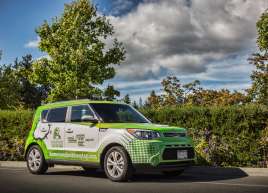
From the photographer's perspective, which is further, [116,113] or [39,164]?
[39,164]

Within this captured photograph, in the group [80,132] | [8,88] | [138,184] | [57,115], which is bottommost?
[138,184]

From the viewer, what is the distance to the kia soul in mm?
10578

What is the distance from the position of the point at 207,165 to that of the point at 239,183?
12.3 feet

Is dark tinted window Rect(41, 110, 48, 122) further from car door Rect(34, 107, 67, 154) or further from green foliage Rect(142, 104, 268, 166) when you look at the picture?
green foliage Rect(142, 104, 268, 166)

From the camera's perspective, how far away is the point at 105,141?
11.2 metres

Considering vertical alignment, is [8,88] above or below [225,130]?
above

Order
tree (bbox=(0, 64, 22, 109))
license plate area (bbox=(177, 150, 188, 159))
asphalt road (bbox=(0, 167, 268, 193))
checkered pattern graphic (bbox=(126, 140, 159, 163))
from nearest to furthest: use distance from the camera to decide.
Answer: asphalt road (bbox=(0, 167, 268, 193)) < checkered pattern graphic (bbox=(126, 140, 159, 163)) < license plate area (bbox=(177, 150, 188, 159)) < tree (bbox=(0, 64, 22, 109))

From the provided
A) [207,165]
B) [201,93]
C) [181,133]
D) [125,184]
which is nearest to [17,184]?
[125,184]

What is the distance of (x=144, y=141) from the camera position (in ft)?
34.6

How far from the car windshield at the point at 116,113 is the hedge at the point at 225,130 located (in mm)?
3041

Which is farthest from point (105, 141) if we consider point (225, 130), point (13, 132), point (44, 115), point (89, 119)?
point (13, 132)

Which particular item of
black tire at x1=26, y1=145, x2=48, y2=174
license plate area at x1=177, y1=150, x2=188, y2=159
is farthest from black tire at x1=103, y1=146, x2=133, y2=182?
black tire at x1=26, y1=145, x2=48, y2=174

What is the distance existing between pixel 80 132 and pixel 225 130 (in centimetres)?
510

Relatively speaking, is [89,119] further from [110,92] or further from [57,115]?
[110,92]
